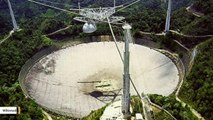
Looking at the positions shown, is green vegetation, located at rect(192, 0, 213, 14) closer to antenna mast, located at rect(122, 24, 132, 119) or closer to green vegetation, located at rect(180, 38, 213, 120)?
green vegetation, located at rect(180, 38, 213, 120)

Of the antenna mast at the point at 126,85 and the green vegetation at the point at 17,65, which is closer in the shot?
the antenna mast at the point at 126,85

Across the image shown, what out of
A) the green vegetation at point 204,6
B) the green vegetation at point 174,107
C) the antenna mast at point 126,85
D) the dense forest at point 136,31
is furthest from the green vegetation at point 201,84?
the green vegetation at point 204,6

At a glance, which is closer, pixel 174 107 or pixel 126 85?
pixel 126 85

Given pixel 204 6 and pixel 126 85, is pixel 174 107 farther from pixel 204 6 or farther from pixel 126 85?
pixel 204 6

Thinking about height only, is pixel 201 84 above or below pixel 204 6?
below

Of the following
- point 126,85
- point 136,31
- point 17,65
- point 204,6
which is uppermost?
point 204,6

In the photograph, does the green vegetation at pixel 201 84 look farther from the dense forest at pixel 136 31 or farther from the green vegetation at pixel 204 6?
the green vegetation at pixel 204 6

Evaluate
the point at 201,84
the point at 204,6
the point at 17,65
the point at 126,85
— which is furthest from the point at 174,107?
the point at 204,6

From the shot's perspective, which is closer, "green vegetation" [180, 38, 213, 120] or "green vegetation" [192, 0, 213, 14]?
"green vegetation" [180, 38, 213, 120]

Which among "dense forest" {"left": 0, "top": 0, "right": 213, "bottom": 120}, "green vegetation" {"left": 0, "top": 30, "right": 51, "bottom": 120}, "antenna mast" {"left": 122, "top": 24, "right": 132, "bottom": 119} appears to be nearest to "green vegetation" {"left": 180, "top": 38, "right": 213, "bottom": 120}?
"dense forest" {"left": 0, "top": 0, "right": 213, "bottom": 120}
